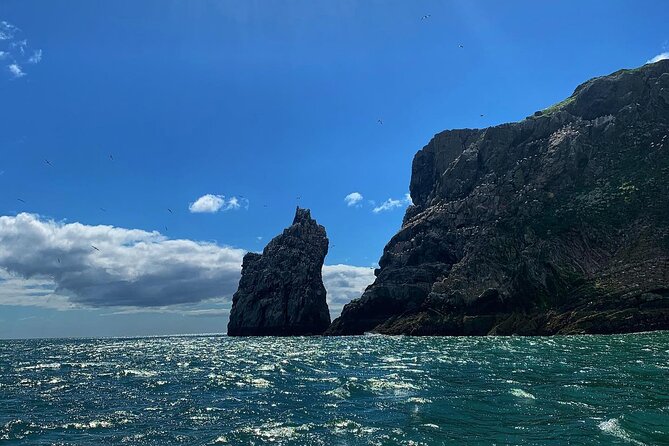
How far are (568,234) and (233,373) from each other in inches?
6023

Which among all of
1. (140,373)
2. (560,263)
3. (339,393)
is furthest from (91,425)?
(560,263)

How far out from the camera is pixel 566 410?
2859 cm

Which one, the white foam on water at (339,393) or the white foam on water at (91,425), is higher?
the white foam on water at (339,393)

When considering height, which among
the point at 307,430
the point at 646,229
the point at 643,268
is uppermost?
the point at 646,229

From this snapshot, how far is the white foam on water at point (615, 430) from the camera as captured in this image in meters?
21.6

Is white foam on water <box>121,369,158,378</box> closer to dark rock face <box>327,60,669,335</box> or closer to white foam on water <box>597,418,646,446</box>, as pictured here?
white foam on water <box>597,418,646,446</box>

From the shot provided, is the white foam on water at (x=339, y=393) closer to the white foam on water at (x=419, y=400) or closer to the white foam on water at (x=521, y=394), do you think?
the white foam on water at (x=419, y=400)

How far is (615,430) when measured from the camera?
23266 millimetres

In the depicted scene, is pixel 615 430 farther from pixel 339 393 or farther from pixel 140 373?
pixel 140 373

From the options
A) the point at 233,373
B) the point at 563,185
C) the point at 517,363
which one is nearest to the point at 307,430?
the point at 233,373

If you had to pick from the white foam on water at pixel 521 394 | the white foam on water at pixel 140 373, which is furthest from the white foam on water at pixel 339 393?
the white foam on water at pixel 140 373

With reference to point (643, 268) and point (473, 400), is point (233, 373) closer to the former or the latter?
point (473, 400)

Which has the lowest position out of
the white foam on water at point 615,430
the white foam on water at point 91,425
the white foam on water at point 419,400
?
the white foam on water at point 615,430

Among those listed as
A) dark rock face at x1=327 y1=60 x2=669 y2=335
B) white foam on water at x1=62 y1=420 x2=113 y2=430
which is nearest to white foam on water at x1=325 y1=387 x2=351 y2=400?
white foam on water at x1=62 y1=420 x2=113 y2=430
